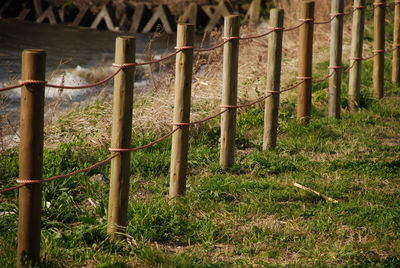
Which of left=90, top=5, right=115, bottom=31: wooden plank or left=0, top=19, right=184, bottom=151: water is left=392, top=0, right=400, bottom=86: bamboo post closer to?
left=0, top=19, right=184, bottom=151: water

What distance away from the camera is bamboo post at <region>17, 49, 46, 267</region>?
4.51m

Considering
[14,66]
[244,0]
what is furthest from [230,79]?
[244,0]

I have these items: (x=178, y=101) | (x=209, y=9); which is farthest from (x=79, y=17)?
(x=178, y=101)

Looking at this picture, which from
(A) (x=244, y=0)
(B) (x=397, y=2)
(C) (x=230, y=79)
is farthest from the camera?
(A) (x=244, y=0)

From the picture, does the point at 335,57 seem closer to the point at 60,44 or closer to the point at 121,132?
the point at 121,132

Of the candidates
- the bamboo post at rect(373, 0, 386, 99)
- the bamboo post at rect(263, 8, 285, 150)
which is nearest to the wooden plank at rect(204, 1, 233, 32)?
the bamboo post at rect(373, 0, 386, 99)

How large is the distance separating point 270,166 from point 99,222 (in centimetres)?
239

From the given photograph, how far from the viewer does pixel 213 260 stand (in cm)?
514

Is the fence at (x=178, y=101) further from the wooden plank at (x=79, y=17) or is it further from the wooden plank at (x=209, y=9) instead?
the wooden plank at (x=79, y=17)

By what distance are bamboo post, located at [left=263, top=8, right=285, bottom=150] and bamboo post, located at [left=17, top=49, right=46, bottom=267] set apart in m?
3.81

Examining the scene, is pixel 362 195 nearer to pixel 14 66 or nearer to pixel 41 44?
pixel 14 66

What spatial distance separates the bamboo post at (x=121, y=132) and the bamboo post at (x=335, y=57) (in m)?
4.67

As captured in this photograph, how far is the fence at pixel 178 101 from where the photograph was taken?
15.0ft

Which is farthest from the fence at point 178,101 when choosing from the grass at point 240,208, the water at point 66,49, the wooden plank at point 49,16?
the wooden plank at point 49,16
